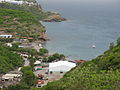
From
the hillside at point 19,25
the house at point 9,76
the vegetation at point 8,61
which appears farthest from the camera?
the hillside at point 19,25

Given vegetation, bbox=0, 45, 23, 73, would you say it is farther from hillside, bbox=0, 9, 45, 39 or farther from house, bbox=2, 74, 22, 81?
hillside, bbox=0, 9, 45, 39

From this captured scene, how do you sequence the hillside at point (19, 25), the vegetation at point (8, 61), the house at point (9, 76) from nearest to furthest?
1. the house at point (9, 76)
2. the vegetation at point (8, 61)
3. the hillside at point (19, 25)

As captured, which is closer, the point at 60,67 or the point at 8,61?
the point at 8,61

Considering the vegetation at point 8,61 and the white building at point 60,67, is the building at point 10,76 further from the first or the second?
the white building at point 60,67

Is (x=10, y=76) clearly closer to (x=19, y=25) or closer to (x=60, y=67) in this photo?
(x=60, y=67)

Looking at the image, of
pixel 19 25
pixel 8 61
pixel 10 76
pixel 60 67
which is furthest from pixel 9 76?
pixel 19 25

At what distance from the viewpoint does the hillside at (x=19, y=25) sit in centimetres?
3066

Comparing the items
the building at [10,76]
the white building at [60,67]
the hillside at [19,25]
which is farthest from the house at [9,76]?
the hillside at [19,25]

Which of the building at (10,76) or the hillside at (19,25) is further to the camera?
the hillside at (19,25)

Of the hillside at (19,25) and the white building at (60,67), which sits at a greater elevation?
the white building at (60,67)

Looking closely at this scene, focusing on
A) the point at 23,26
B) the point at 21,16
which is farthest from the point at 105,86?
the point at 21,16

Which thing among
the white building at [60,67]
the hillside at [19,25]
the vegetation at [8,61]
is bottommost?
the hillside at [19,25]

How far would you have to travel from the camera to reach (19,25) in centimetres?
3259

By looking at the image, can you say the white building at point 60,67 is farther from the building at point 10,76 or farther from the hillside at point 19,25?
the hillside at point 19,25
